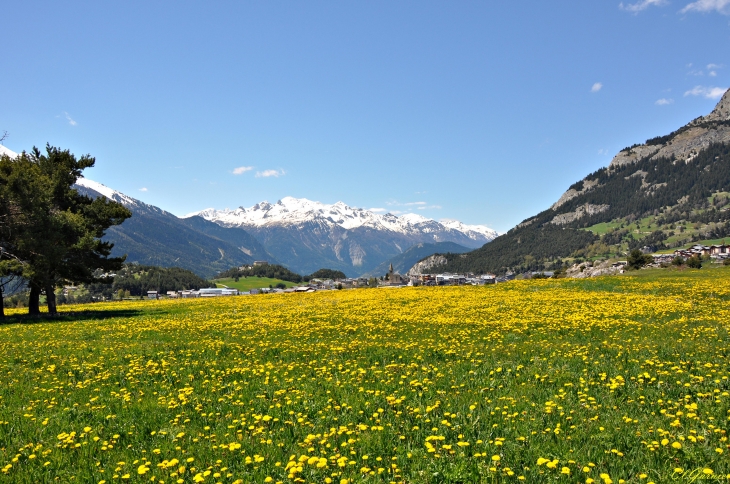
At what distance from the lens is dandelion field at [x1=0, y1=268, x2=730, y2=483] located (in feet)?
24.1

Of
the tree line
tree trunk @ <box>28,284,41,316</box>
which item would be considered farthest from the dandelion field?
tree trunk @ <box>28,284,41,316</box>

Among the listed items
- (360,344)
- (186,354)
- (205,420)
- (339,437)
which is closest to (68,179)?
(186,354)

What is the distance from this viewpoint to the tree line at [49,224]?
33719 mm

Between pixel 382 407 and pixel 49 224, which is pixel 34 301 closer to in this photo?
pixel 49 224

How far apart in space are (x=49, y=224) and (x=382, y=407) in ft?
118

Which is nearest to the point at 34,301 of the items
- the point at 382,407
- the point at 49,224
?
the point at 49,224

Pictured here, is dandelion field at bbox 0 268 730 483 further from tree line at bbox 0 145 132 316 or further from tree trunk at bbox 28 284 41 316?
Result: tree trunk at bbox 28 284 41 316

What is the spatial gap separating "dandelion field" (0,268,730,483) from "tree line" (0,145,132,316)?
16.9 metres

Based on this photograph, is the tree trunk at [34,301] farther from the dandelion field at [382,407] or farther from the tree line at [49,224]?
the dandelion field at [382,407]

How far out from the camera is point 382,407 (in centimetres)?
1051

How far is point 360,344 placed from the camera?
19.2 metres

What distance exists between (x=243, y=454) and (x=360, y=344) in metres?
11.3

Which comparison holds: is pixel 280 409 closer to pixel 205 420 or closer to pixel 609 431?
pixel 205 420

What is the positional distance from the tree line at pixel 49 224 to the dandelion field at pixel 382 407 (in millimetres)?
16861
